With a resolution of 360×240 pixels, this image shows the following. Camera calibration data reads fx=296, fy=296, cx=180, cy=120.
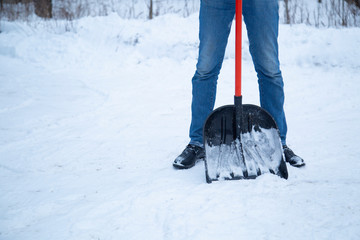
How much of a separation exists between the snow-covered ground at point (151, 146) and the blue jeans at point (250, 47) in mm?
416

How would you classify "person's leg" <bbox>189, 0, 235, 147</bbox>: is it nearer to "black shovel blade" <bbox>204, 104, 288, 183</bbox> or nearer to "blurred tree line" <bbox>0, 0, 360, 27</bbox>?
"black shovel blade" <bbox>204, 104, 288, 183</bbox>

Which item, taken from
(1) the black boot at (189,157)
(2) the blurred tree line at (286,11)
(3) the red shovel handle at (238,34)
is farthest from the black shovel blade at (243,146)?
(2) the blurred tree line at (286,11)

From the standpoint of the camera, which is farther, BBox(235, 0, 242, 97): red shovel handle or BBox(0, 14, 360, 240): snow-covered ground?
BBox(235, 0, 242, 97): red shovel handle

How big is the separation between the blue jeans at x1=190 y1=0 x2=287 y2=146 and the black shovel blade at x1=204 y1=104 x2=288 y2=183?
0.72 feet

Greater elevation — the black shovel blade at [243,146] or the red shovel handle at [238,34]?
the red shovel handle at [238,34]

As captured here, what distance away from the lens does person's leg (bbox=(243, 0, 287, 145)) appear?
1.60 metres

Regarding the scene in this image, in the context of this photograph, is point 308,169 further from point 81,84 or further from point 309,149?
point 81,84

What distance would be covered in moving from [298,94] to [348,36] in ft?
6.19

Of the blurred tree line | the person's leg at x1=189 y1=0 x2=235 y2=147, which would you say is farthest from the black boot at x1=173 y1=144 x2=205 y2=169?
the blurred tree line

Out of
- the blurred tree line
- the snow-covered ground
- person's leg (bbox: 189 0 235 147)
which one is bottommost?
the snow-covered ground

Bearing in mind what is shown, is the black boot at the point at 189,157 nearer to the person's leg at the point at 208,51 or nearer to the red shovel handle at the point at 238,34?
the person's leg at the point at 208,51

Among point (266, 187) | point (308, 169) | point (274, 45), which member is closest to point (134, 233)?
point (266, 187)

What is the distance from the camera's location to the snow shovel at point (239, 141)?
1.52m

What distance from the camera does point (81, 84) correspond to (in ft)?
13.2
